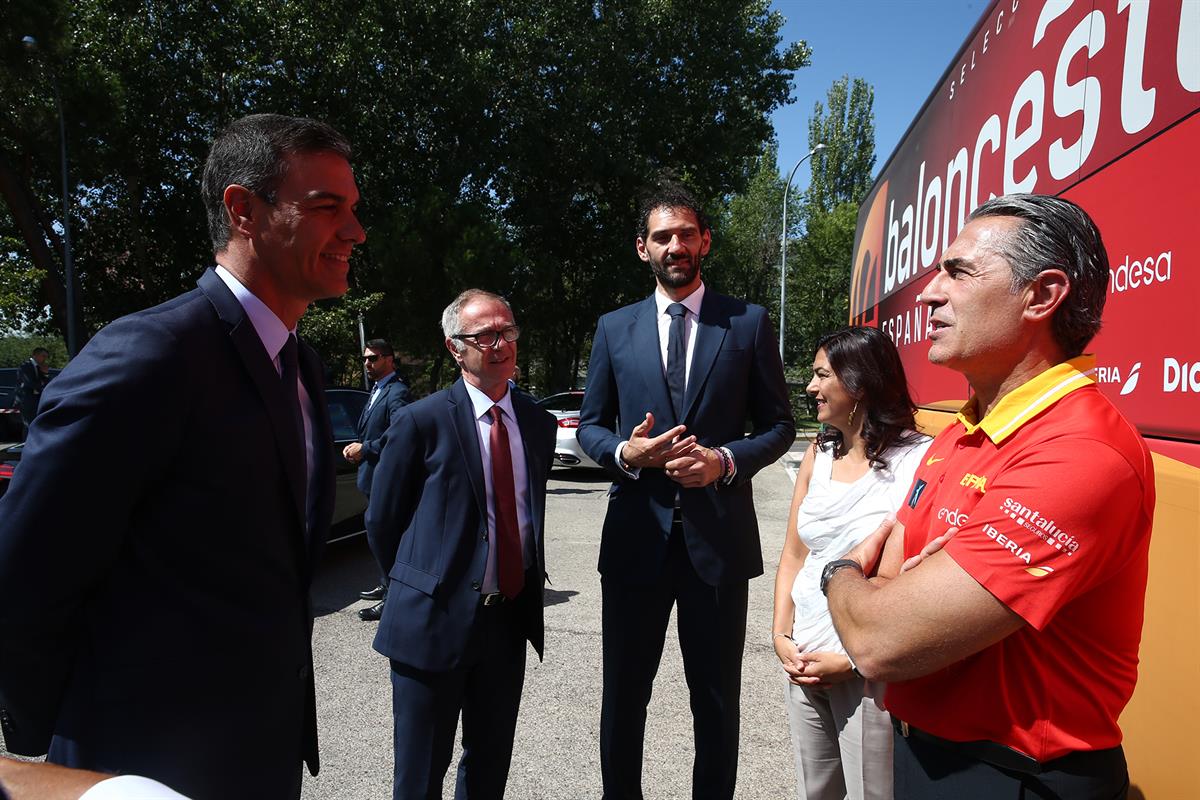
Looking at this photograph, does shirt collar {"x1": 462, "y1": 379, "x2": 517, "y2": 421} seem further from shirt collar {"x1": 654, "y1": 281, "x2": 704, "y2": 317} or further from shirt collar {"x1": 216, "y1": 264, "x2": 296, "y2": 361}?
shirt collar {"x1": 216, "y1": 264, "x2": 296, "y2": 361}

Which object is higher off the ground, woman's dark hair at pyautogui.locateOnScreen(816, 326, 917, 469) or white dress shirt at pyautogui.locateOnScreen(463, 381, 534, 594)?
woman's dark hair at pyautogui.locateOnScreen(816, 326, 917, 469)

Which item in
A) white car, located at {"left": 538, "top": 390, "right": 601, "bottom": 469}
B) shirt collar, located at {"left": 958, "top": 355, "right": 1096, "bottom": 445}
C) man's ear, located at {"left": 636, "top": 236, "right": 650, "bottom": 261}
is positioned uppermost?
man's ear, located at {"left": 636, "top": 236, "right": 650, "bottom": 261}

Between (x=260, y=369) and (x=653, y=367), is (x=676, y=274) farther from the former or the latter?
(x=260, y=369)

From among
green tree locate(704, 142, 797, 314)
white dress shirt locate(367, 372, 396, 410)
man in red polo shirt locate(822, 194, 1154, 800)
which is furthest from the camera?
green tree locate(704, 142, 797, 314)

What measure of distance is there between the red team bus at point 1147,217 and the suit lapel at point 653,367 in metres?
1.34

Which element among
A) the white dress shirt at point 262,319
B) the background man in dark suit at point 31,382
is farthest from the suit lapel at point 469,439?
the background man in dark suit at point 31,382

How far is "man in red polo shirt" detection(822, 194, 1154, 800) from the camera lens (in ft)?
4.00

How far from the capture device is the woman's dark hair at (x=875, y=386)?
2465 mm

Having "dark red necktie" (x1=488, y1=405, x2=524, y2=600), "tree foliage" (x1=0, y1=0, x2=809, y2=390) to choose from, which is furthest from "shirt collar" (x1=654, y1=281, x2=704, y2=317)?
"tree foliage" (x1=0, y1=0, x2=809, y2=390)

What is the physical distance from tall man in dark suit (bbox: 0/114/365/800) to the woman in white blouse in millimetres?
1458

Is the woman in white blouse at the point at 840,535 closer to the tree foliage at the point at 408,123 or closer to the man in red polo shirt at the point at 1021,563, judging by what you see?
the man in red polo shirt at the point at 1021,563

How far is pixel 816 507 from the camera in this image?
8.07 feet

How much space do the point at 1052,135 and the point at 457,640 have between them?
8.44 ft

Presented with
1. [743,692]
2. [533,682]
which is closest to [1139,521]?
[743,692]
